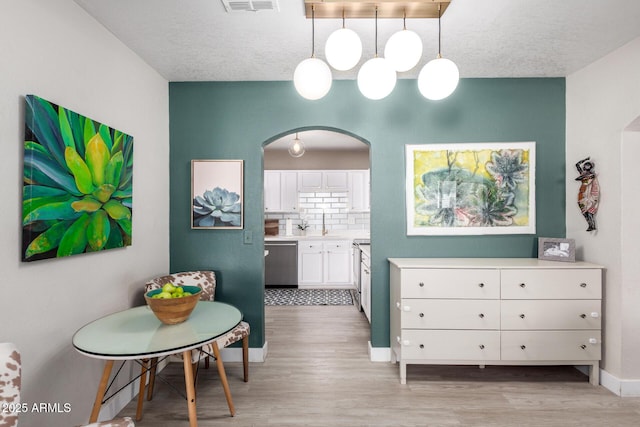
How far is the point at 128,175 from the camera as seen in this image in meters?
2.45

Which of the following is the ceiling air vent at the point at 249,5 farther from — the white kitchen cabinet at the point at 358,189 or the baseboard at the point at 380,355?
the white kitchen cabinet at the point at 358,189

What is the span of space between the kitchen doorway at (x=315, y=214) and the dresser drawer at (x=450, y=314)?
10.3 ft

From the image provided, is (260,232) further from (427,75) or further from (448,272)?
(427,75)

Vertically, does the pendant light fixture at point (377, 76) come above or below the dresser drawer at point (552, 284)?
above

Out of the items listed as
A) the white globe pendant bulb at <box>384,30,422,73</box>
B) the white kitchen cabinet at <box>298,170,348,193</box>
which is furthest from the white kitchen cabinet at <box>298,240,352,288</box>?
the white globe pendant bulb at <box>384,30,422,73</box>

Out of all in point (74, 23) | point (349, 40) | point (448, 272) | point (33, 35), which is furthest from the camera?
point (448, 272)

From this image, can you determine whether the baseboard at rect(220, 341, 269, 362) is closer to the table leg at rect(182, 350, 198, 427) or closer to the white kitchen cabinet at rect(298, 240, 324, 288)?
the table leg at rect(182, 350, 198, 427)

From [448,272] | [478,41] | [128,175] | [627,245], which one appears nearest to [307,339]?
[448,272]

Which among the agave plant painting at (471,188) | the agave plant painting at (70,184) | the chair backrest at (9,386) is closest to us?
the chair backrest at (9,386)

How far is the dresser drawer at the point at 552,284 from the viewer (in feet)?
8.61

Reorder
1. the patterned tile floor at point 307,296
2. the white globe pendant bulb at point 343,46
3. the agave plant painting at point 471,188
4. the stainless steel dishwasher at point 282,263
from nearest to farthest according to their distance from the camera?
the white globe pendant bulb at point 343,46 < the agave plant painting at point 471,188 < the patterned tile floor at point 307,296 < the stainless steel dishwasher at point 282,263

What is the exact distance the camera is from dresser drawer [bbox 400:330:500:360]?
2652mm

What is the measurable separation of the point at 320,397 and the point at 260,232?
147cm

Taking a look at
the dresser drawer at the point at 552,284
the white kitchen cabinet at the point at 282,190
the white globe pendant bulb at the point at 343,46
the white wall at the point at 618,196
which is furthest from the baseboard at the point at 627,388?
the white kitchen cabinet at the point at 282,190
